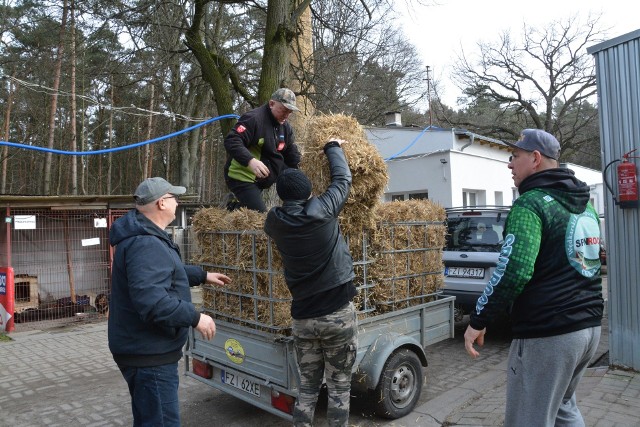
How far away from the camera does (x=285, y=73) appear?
29.3 ft

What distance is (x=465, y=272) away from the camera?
22.7 ft

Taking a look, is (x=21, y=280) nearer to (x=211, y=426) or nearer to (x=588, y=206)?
(x=211, y=426)

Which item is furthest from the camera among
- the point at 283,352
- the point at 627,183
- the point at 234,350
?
the point at 627,183

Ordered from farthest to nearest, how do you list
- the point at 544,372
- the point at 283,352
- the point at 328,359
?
the point at 283,352, the point at 328,359, the point at 544,372

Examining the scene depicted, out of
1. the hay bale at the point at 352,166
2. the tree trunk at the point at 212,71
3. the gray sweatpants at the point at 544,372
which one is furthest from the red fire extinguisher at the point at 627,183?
the tree trunk at the point at 212,71

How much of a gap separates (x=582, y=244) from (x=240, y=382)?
9.45 feet

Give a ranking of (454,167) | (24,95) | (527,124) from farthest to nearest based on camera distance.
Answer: (527,124) → (24,95) → (454,167)

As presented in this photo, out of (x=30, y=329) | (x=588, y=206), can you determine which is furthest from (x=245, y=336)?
(x=30, y=329)

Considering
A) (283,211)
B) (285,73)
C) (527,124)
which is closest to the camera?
(283,211)

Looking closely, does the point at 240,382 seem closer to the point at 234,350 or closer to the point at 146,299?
the point at 234,350

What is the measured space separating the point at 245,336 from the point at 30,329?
25.5ft

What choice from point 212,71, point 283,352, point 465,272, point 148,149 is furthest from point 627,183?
point 148,149

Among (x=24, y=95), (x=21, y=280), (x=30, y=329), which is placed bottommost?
(x=30, y=329)

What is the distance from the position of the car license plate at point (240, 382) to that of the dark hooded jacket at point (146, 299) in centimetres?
132
